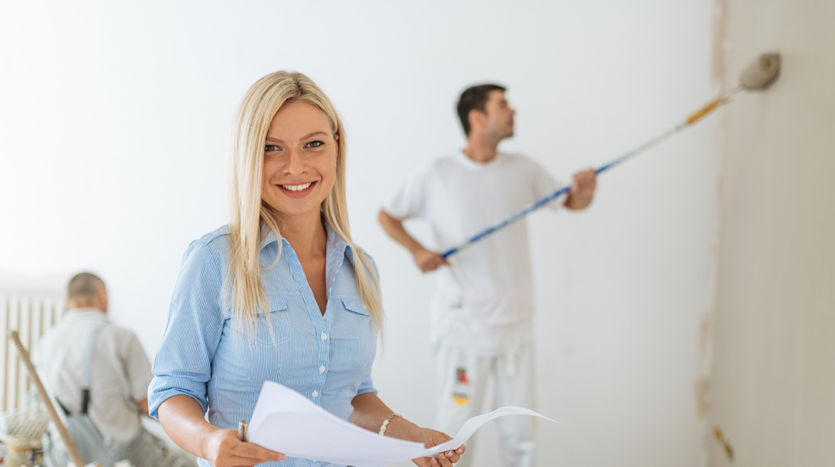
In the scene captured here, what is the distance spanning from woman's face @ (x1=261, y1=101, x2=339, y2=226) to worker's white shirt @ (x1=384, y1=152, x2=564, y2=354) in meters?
1.41

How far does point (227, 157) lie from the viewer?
1033mm

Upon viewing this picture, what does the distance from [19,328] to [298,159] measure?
2.81 meters

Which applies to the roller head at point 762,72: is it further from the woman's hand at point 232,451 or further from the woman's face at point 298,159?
the woman's hand at point 232,451

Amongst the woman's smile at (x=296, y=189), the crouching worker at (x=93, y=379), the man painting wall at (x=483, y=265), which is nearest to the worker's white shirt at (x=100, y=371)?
the crouching worker at (x=93, y=379)

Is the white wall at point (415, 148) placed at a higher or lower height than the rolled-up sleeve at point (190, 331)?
higher

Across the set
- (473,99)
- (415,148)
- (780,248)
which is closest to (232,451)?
(780,248)

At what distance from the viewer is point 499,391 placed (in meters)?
2.44

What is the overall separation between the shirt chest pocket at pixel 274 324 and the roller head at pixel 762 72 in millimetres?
1610

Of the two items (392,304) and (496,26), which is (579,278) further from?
(496,26)

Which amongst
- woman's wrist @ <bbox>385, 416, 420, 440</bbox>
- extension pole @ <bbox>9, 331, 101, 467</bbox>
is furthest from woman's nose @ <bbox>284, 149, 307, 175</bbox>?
extension pole @ <bbox>9, 331, 101, 467</bbox>

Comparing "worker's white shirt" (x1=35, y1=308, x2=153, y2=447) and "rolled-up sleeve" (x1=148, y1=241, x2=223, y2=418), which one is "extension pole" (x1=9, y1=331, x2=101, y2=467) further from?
"rolled-up sleeve" (x1=148, y1=241, x2=223, y2=418)

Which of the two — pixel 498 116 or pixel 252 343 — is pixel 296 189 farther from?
pixel 498 116

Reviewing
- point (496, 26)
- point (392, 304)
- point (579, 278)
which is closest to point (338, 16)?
point (496, 26)

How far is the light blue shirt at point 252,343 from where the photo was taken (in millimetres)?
946
